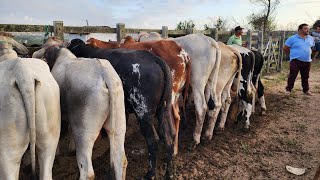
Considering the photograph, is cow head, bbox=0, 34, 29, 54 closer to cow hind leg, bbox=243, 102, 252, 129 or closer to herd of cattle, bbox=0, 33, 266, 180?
herd of cattle, bbox=0, 33, 266, 180

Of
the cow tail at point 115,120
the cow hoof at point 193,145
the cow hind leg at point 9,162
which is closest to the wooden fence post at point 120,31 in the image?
the cow hoof at point 193,145

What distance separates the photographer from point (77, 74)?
349cm

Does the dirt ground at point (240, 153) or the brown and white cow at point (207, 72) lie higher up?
the brown and white cow at point (207, 72)

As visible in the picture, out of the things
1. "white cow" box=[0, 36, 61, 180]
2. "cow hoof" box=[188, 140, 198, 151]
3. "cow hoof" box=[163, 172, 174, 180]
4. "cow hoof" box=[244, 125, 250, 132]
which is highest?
"white cow" box=[0, 36, 61, 180]

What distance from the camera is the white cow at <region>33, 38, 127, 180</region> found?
336 centimetres

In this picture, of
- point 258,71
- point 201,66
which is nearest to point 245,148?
point 201,66

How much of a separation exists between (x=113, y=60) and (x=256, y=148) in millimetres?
2941

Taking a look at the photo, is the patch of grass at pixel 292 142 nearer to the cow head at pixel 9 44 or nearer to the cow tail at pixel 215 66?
the cow tail at pixel 215 66

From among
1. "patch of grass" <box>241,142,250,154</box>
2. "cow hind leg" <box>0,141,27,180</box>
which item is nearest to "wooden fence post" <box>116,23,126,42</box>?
"patch of grass" <box>241,142,250,154</box>

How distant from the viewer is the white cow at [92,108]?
336cm

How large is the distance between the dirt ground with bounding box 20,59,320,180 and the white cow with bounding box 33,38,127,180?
3.29 feet

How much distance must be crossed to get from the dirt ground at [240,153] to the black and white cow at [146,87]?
2.18ft

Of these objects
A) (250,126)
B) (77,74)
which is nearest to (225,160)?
(250,126)

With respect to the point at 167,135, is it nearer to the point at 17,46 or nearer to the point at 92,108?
the point at 92,108
